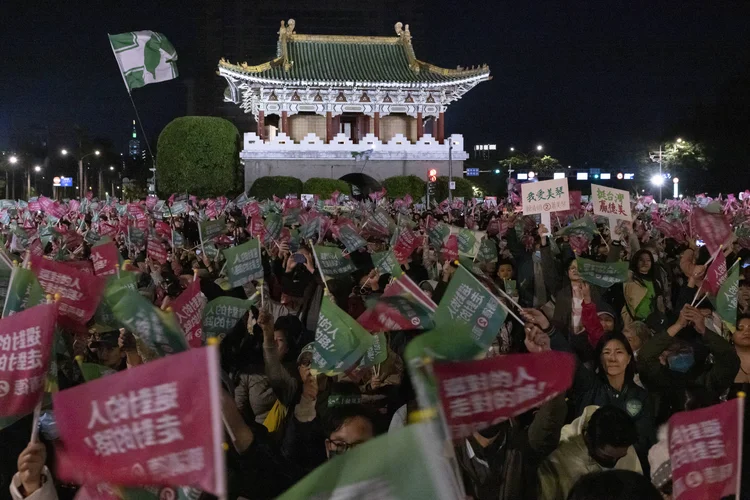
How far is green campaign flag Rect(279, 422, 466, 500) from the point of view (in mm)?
1608

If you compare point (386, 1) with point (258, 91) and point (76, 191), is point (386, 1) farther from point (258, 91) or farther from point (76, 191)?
point (76, 191)

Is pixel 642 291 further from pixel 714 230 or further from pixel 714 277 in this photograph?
pixel 714 277

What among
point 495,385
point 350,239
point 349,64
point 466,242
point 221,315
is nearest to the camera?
point 495,385

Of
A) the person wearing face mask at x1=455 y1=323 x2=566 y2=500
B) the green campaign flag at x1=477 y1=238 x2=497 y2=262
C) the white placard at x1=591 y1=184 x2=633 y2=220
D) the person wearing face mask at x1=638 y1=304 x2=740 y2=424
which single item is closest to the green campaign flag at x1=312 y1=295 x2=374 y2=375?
the person wearing face mask at x1=455 y1=323 x2=566 y2=500

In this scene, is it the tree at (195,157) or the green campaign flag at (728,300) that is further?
the tree at (195,157)

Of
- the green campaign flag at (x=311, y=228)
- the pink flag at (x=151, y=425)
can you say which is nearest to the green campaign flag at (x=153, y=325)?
the pink flag at (x=151, y=425)

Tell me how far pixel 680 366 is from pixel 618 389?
0.52 meters

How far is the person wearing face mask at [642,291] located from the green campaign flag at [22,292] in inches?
165

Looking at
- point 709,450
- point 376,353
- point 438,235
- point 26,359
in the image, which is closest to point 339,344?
point 376,353

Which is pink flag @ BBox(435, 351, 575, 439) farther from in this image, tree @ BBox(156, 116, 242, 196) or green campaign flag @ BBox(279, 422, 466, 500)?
tree @ BBox(156, 116, 242, 196)

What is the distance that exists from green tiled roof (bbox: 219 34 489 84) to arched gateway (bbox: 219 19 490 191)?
1.9 inches

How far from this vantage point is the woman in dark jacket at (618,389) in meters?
3.51

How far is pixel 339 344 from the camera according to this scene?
382cm

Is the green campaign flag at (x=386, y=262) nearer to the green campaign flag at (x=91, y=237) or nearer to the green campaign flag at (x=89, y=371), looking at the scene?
the green campaign flag at (x=89, y=371)
